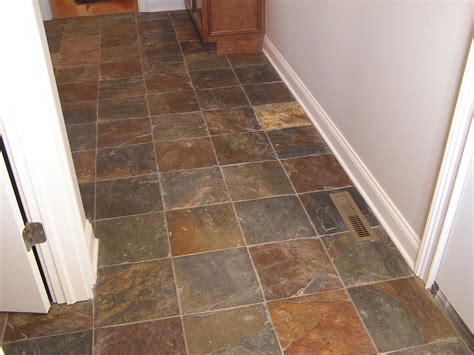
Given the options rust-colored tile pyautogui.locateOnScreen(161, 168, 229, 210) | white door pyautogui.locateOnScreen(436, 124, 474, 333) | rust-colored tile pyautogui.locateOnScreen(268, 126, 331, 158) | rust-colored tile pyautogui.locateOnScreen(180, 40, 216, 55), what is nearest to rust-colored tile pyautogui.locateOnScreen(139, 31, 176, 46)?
rust-colored tile pyautogui.locateOnScreen(180, 40, 216, 55)

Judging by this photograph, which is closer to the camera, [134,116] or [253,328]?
[253,328]

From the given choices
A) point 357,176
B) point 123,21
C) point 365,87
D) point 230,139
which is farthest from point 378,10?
point 123,21

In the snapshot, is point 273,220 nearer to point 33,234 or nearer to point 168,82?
point 33,234

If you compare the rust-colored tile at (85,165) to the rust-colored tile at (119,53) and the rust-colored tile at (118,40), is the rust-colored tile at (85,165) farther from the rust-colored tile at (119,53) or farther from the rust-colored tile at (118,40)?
the rust-colored tile at (118,40)

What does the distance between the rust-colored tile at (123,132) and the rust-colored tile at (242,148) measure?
0.41 metres

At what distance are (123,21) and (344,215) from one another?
126 inches

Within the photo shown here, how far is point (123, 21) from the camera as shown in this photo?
4637mm

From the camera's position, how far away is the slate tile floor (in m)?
1.73

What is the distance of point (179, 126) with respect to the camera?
2.98 metres

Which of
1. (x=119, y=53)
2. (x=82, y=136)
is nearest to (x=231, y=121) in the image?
(x=82, y=136)

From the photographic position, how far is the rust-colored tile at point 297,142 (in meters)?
2.71

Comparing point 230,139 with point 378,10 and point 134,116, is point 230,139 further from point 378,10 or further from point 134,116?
point 378,10

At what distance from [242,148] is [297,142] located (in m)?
0.30

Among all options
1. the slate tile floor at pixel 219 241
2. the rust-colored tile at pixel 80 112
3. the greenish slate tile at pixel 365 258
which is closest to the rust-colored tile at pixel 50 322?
the slate tile floor at pixel 219 241
